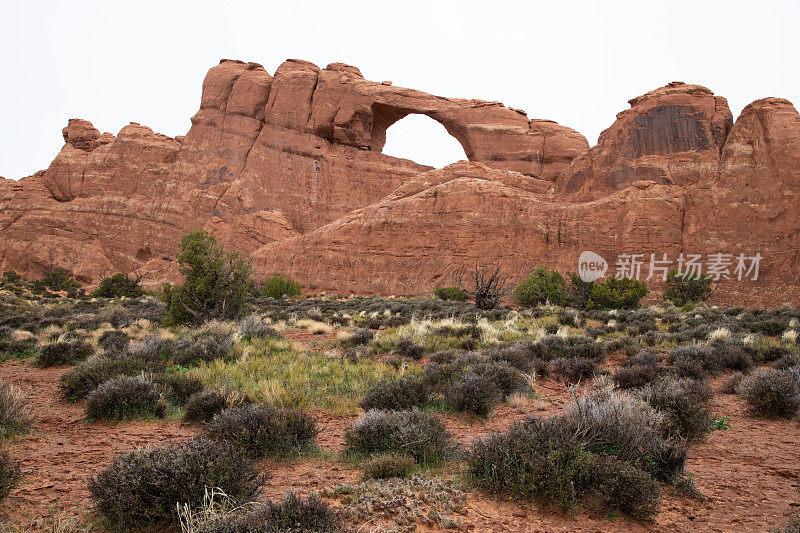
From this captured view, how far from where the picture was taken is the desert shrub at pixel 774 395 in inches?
225

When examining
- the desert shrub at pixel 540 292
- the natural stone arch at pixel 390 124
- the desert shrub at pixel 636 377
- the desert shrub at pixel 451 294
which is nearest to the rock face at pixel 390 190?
the natural stone arch at pixel 390 124

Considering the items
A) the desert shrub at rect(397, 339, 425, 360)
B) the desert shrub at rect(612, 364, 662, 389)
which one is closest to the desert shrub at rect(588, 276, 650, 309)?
the desert shrub at rect(397, 339, 425, 360)

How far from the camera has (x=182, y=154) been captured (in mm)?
51625

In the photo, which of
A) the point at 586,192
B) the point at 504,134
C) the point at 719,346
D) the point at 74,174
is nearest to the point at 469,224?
the point at 586,192

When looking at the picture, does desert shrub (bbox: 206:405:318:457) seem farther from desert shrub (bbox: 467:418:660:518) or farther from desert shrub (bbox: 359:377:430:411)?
desert shrub (bbox: 467:418:660:518)

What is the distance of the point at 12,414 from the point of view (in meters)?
4.84

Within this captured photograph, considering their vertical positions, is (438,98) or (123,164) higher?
(438,98)

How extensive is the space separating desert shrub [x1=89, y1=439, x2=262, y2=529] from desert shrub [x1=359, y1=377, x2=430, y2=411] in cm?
253

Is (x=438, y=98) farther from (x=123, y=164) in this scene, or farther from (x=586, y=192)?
(x=123, y=164)

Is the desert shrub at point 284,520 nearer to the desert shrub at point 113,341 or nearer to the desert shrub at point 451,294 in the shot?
the desert shrub at point 113,341

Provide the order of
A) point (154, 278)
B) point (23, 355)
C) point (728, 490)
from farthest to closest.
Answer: point (154, 278) → point (23, 355) → point (728, 490)

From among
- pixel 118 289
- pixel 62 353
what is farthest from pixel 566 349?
pixel 118 289

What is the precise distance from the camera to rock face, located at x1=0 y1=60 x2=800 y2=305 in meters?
33.8

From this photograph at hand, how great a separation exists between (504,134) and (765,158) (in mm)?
25089
